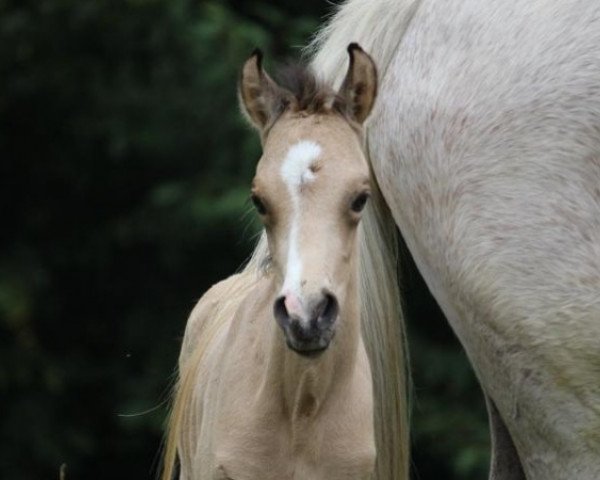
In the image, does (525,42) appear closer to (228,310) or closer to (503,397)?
(503,397)

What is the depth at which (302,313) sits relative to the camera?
3.10 metres

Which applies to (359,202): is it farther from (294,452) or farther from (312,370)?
(294,452)

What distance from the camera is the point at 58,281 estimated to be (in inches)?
385

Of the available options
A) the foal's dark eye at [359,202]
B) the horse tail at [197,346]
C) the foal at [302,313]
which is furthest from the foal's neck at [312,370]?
the horse tail at [197,346]

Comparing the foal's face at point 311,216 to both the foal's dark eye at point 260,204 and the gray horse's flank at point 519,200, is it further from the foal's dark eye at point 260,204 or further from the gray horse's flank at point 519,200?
the gray horse's flank at point 519,200

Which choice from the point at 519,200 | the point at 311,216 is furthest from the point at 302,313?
the point at 519,200

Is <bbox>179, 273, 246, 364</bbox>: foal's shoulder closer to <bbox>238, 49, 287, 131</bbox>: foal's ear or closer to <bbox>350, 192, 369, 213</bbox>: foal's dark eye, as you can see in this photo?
<bbox>238, 49, 287, 131</bbox>: foal's ear

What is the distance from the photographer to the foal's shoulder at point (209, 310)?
4.36m

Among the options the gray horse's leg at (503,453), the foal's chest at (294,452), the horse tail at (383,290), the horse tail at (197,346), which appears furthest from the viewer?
the horse tail at (197,346)

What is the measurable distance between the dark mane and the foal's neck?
350 millimetres

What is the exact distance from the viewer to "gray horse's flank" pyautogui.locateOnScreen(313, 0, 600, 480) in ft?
10.9

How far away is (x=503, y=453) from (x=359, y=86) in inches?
33.8

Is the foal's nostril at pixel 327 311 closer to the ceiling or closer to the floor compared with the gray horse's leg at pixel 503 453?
closer to the ceiling

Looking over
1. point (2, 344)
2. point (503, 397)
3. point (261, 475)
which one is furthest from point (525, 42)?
point (2, 344)
